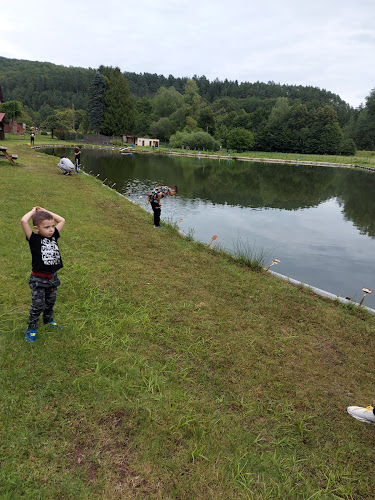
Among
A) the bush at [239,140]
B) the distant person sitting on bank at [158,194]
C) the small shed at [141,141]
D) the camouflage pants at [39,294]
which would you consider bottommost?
the camouflage pants at [39,294]

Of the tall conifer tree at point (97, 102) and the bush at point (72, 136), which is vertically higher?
the tall conifer tree at point (97, 102)

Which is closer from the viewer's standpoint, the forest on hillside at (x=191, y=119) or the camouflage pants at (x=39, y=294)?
the camouflage pants at (x=39, y=294)

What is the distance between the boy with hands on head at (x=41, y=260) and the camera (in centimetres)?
352

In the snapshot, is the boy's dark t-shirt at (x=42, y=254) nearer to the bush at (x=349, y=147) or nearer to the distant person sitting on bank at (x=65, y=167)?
the distant person sitting on bank at (x=65, y=167)

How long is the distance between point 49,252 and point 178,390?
217 cm

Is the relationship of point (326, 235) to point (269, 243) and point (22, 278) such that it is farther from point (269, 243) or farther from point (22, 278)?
point (22, 278)

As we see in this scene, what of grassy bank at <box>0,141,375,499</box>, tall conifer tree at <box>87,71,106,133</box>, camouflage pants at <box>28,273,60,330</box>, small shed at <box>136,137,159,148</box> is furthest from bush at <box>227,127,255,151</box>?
camouflage pants at <box>28,273,60,330</box>

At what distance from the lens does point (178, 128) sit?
272ft

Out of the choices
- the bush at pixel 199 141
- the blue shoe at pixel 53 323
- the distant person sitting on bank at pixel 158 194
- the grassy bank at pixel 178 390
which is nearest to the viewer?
the grassy bank at pixel 178 390

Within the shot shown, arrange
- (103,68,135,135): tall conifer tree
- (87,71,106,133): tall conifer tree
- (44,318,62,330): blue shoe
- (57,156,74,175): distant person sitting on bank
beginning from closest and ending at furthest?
(44,318,62,330): blue shoe → (57,156,74,175): distant person sitting on bank → (103,68,135,135): tall conifer tree → (87,71,106,133): tall conifer tree

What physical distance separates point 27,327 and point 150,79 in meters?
194

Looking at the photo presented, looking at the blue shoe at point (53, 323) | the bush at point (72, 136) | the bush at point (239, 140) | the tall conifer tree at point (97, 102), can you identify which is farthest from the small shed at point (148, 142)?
the blue shoe at point (53, 323)

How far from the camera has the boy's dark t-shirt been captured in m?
3.53

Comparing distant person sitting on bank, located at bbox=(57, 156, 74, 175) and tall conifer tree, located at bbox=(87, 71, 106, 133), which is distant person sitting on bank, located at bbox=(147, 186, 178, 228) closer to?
distant person sitting on bank, located at bbox=(57, 156, 74, 175)
